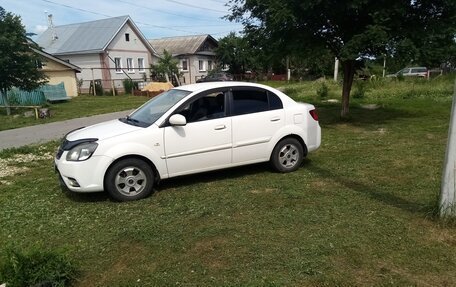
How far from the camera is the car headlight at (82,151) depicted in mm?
5492

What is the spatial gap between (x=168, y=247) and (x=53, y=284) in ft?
3.78

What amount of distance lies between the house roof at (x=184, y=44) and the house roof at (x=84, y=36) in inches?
280

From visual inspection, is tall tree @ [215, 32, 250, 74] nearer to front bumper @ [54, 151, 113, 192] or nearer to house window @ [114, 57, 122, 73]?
house window @ [114, 57, 122, 73]

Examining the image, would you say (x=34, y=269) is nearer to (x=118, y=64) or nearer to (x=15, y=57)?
(x=15, y=57)

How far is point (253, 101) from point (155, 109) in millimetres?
1540

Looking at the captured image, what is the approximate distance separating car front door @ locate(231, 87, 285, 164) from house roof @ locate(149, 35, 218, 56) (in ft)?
144

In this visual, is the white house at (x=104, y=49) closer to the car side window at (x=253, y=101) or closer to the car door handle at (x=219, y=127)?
the car side window at (x=253, y=101)

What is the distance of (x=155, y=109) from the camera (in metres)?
6.44

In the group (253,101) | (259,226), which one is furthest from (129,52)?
(259,226)

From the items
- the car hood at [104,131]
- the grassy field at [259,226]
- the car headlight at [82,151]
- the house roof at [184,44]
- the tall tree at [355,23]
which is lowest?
the grassy field at [259,226]

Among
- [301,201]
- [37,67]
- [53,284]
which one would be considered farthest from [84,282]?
[37,67]

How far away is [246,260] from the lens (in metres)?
3.82

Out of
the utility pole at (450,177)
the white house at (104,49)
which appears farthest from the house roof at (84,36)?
the utility pole at (450,177)

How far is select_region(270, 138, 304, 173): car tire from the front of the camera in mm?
6738
